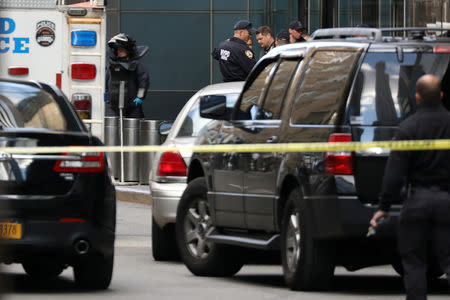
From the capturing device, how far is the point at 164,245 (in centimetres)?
1291

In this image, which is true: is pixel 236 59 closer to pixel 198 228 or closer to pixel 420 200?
pixel 198 228

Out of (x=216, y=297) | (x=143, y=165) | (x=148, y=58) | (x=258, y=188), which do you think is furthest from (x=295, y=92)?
(x=148, y=58)

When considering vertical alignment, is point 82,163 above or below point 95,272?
above

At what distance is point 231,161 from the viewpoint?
1113 centimetres

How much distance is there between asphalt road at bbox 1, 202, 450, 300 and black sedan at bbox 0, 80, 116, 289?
285 millimetres

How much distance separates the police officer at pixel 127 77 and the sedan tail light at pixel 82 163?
1073 cm

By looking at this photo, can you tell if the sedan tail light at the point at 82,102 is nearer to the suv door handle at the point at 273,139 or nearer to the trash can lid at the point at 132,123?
the trash can lid at the point at 132,123

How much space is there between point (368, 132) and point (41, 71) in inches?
365

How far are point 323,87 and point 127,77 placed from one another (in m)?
11.0

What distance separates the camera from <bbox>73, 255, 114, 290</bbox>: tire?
10203mm

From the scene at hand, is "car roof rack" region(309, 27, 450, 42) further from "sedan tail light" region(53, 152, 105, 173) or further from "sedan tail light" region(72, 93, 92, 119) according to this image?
"sedan tail light" region(72, 93, 92, 119)

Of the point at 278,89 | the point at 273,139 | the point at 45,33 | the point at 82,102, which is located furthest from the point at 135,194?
the point at 273,139

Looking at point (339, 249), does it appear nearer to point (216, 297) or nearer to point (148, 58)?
point (216, 297)

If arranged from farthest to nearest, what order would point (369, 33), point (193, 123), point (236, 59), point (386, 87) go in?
point (236, 59), point (193, 123), point (369, 33), point (386, 87)
